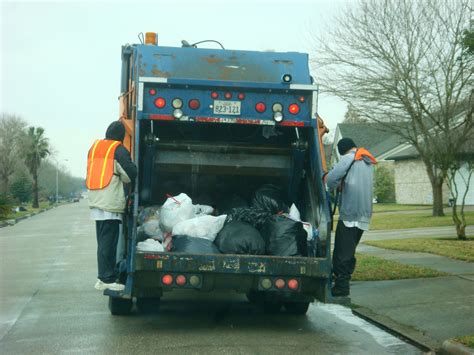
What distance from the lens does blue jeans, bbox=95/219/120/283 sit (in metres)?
7.26

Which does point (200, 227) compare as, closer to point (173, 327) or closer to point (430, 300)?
point (173, 327)

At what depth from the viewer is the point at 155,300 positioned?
326 inches

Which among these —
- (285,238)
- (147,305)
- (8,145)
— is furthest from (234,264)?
(8,145)

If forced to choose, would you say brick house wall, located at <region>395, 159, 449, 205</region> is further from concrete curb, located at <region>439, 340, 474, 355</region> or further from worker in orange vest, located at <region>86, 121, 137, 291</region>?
concrete curb, located at <region>439, 340, 474, 355</region>

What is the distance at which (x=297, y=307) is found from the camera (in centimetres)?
835

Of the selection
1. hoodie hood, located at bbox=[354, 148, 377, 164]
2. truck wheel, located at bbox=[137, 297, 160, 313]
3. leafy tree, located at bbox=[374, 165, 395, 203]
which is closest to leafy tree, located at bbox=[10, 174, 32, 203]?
leafy tree, located at bbox=[374, 165, 395, 203]

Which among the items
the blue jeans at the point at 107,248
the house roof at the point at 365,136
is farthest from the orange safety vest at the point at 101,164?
the house roof at the point at 365,136

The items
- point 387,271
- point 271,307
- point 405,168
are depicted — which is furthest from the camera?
point 405,168

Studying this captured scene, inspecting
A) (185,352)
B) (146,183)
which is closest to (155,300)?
(146,183)

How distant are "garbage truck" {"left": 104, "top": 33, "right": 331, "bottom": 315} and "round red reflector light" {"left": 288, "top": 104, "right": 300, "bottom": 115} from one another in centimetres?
1

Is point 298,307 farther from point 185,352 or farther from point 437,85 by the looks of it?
point 437,85

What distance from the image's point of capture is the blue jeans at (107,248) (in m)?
7.26

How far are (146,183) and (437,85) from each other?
574 inches

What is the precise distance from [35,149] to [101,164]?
7210cm
